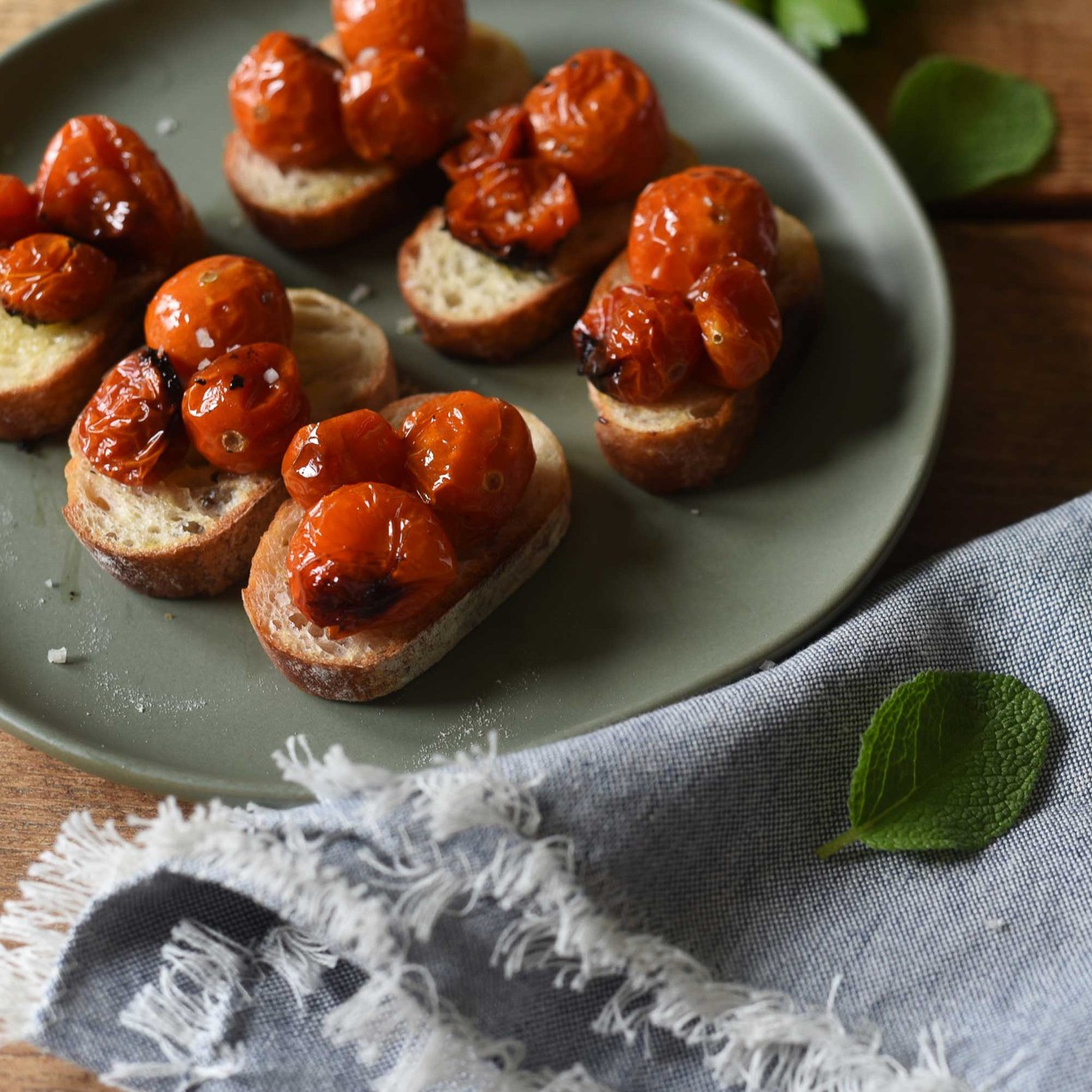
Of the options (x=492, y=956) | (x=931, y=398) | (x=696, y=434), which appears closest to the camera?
(x=492, y=956)

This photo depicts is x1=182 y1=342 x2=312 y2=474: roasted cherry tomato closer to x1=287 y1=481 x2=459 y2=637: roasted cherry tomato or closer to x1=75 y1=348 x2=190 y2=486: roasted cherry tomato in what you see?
x1=75 y1=348 x2=190 y2=486: roasted cherry tomato

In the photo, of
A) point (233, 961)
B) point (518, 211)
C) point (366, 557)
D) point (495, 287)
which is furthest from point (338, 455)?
point (233, 961)

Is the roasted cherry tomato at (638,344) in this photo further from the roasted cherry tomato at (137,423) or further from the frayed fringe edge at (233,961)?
the frayed fringe edge at (233,961)

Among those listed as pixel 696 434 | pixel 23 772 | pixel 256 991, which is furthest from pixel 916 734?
pixel 23 772

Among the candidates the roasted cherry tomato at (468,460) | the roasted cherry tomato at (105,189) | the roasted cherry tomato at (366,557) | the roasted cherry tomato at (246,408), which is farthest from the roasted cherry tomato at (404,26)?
the roasted cherry tomato at (366,557)

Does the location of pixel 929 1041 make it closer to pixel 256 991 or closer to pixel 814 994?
pixel 814 994

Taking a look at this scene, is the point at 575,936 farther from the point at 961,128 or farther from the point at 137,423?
the point at 961,128
